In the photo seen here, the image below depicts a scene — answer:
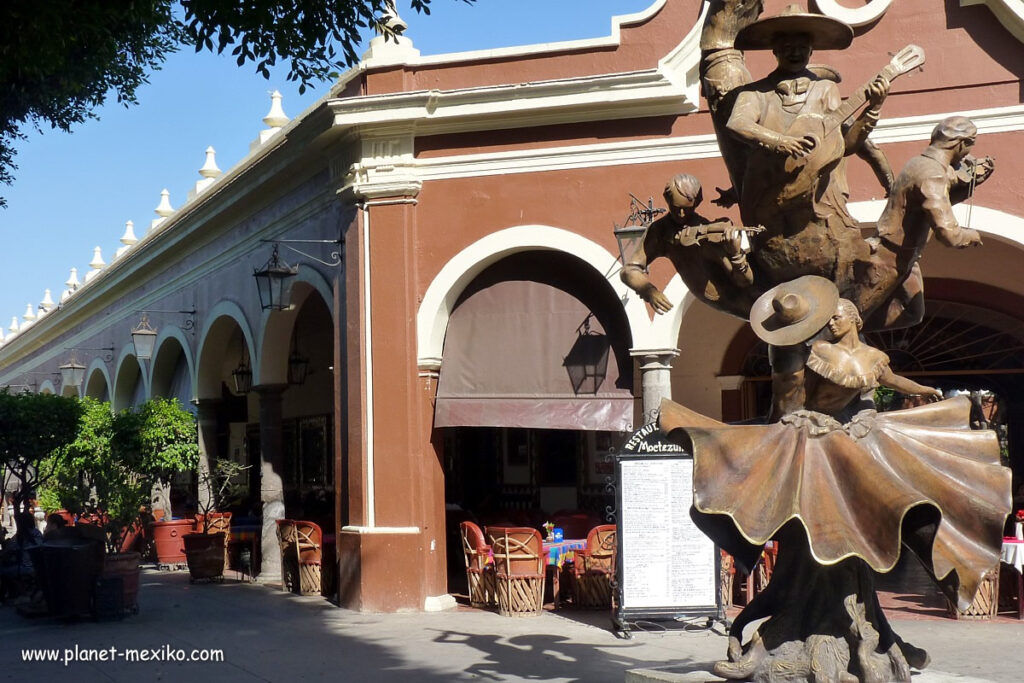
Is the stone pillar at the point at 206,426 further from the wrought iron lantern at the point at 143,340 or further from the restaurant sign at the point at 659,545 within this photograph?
the restaurant sign at the point at 659,545

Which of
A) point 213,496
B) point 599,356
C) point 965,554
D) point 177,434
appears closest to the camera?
point 965,554

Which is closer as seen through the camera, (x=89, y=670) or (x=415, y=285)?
(x=89, y=670)

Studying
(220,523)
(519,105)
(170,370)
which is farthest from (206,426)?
(519,105)

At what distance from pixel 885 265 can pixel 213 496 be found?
14.0 m

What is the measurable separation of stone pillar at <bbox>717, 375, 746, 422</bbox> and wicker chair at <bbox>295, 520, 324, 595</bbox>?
17.5ft

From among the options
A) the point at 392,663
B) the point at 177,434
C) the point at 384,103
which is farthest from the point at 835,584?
the point at 177,434

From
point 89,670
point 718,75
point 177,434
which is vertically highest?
point 718,75

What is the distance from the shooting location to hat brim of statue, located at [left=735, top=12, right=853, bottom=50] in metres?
4.71

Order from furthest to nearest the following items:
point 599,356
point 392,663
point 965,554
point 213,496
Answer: point 213,496 < point 599,356 < point 392,663 < point 965,554

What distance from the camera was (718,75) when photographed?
193 inches

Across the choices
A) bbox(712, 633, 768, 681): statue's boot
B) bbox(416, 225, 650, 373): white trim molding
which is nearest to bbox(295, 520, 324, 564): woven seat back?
bbox(416, 225, 650, 373): white trim molding

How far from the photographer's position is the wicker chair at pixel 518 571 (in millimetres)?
11508

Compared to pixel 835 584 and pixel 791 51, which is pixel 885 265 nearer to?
pixel 791 51

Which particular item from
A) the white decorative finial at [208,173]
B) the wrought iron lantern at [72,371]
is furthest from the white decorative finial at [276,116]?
the wrought iron lantern at [72,371]
